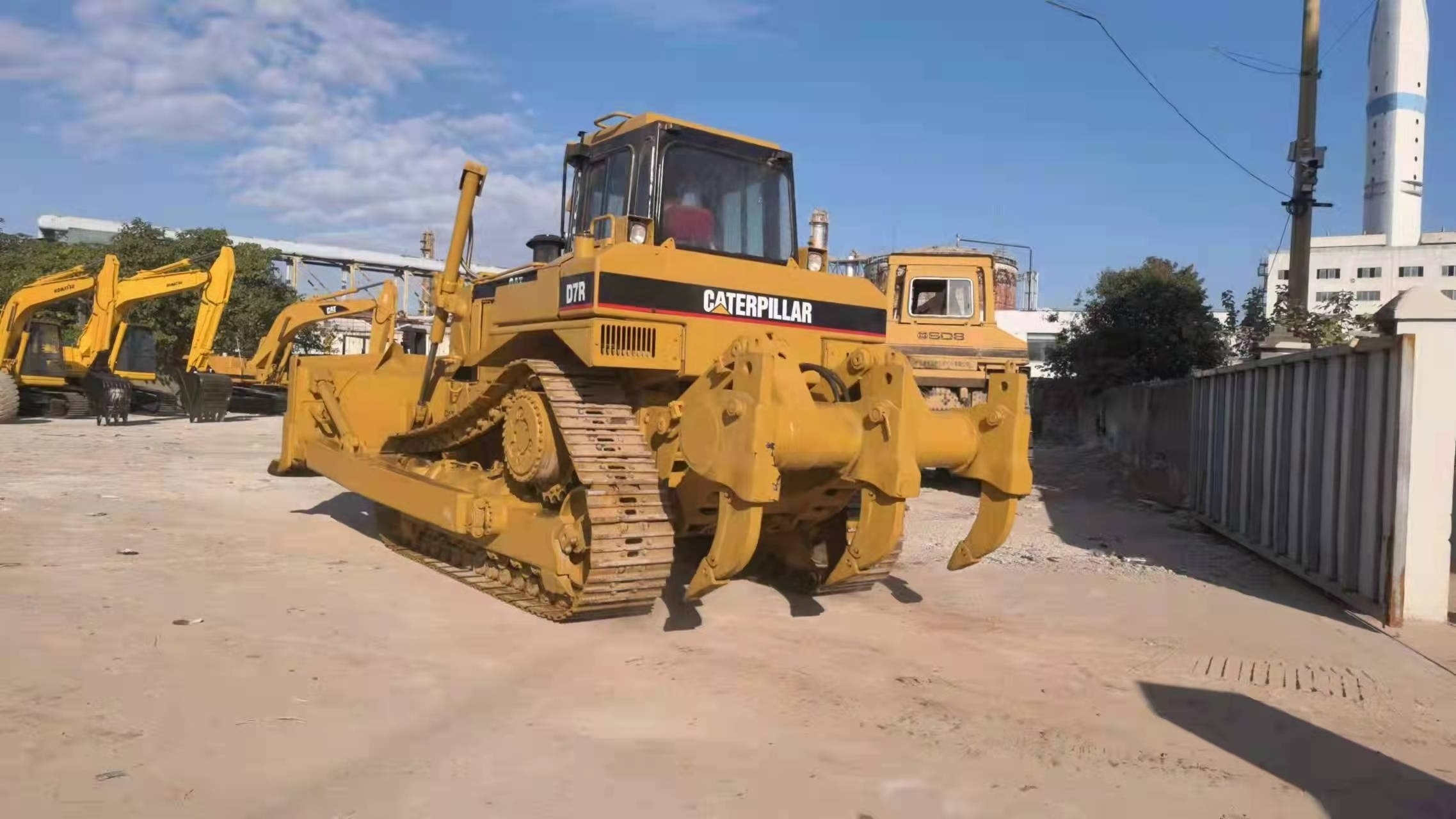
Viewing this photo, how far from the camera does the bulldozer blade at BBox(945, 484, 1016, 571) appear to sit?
5551 millimetres

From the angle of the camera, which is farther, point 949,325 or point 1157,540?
point 949,325

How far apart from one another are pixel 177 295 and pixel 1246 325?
1202 inches

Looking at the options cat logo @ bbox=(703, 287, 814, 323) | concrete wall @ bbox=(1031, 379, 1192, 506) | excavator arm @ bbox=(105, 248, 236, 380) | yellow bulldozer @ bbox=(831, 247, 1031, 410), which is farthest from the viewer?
excavator arm @ bbox=(105, 248, 236, 380)

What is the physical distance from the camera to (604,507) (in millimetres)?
5312

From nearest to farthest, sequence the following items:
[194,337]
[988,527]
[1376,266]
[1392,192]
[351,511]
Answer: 1. [988,527]
2. [351,511]
3. [194,337]
4. [1376,266]
5. [1392,192]

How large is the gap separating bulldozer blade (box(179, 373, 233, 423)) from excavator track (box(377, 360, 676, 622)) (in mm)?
18985

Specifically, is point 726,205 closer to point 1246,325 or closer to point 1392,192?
point 1246,325

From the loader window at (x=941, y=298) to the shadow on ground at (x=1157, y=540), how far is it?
2.94 m

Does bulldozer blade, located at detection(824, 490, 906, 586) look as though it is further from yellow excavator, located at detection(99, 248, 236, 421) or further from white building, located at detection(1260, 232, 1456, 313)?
white building, located at detection(1260, 232, 1456, 313)

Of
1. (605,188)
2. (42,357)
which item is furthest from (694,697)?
(42,357)

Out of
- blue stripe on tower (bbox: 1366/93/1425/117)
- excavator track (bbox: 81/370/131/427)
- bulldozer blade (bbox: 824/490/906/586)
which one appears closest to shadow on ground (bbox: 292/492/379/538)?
bulldozer blade (bbox: 824/490/906/586)

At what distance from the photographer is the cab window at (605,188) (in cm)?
657

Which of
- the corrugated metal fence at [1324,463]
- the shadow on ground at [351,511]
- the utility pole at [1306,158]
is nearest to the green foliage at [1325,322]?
the utility pole at [1306,158]

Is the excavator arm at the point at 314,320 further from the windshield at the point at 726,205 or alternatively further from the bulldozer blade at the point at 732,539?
the bulldozer blade at the point at 732,539
